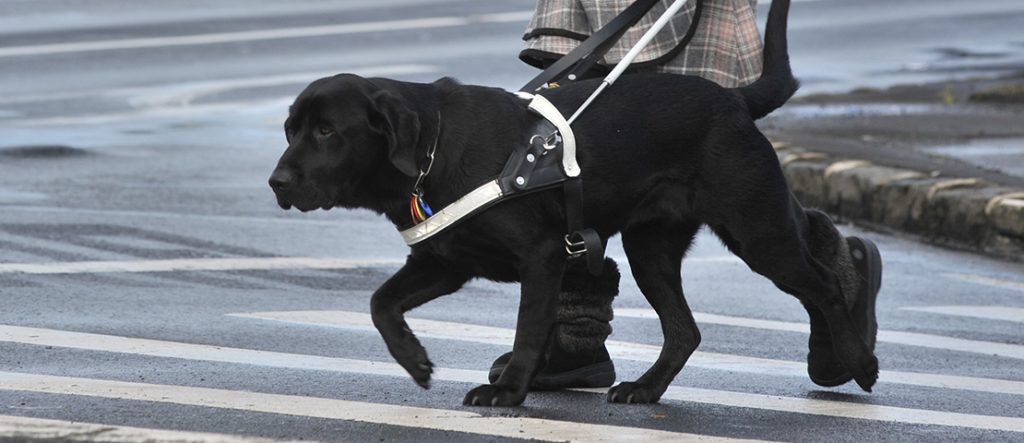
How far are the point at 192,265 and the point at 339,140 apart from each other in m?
3.30

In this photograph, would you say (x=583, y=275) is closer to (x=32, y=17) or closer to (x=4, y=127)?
(x=4, y=127)

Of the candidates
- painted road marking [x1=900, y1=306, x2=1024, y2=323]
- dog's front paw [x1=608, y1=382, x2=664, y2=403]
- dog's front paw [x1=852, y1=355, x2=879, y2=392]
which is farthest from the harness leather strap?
painted road marking [x1=900, y1=306, x2=1024, y2=323]

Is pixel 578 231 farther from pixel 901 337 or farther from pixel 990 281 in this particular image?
pixel 990 281

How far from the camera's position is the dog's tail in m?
5.87

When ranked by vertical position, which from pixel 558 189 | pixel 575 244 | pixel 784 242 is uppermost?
pixel 558 189

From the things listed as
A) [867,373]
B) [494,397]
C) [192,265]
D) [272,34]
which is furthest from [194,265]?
[272,34]

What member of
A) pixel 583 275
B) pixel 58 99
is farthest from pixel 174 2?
pixel 583 275

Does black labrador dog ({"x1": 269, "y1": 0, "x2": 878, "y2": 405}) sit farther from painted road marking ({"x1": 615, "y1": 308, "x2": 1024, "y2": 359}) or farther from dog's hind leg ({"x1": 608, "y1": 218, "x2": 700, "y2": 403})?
painted road marking ({"x1": 615, "y1": 308, "x2": 1024, "y2": 359})

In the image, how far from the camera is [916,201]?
9938 mm

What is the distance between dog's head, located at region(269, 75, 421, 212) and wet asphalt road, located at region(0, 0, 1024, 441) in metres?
0.63

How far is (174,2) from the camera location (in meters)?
19.7

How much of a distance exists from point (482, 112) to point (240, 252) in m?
3.59

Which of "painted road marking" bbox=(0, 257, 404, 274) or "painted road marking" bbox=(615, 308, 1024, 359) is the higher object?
"painted road marking" bbox=(0, 257, 404, 274)

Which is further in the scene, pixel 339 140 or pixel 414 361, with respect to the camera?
pixel 414 361
